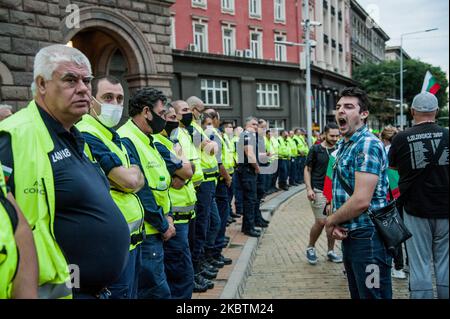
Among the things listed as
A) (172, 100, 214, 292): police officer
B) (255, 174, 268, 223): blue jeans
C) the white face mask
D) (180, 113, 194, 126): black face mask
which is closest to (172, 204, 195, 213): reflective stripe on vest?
(172, 100, 214, 292): police officer

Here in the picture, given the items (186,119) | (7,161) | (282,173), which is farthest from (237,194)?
(7,161)

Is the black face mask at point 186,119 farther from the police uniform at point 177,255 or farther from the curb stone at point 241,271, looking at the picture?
the curb stone at point 241,271

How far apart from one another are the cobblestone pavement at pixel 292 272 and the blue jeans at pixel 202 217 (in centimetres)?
68

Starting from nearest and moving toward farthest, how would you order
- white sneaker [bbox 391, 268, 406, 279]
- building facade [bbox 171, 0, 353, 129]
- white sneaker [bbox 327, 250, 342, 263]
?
white sneaker [bbox 391, 268, 406, 279], white sneaker [bbox 327, 250, 342, 263], building facade [bbox 171, 0, 353, 129]

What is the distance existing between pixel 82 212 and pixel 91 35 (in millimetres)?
13401

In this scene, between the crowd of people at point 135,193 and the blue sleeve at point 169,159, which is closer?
the crowd of people at point 135,193

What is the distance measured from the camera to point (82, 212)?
2.00 meters

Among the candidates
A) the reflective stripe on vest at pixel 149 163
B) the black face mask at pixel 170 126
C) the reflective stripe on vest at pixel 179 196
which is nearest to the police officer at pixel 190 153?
the black face mask at pixel 170 126

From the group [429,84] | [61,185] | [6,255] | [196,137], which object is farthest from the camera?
[196,137]

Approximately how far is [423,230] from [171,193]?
2262 millimetres

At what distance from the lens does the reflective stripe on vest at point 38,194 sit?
1776 millimetres

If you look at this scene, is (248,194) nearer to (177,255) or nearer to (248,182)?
(248,182)

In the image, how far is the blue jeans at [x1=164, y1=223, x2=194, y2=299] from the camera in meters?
3.76

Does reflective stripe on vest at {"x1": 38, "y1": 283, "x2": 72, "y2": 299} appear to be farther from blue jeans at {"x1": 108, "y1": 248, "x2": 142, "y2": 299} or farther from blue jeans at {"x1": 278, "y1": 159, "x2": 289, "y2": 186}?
blue jeans at {"x1": 278, "y1": 159, "x2": 289, "y2": 186}
